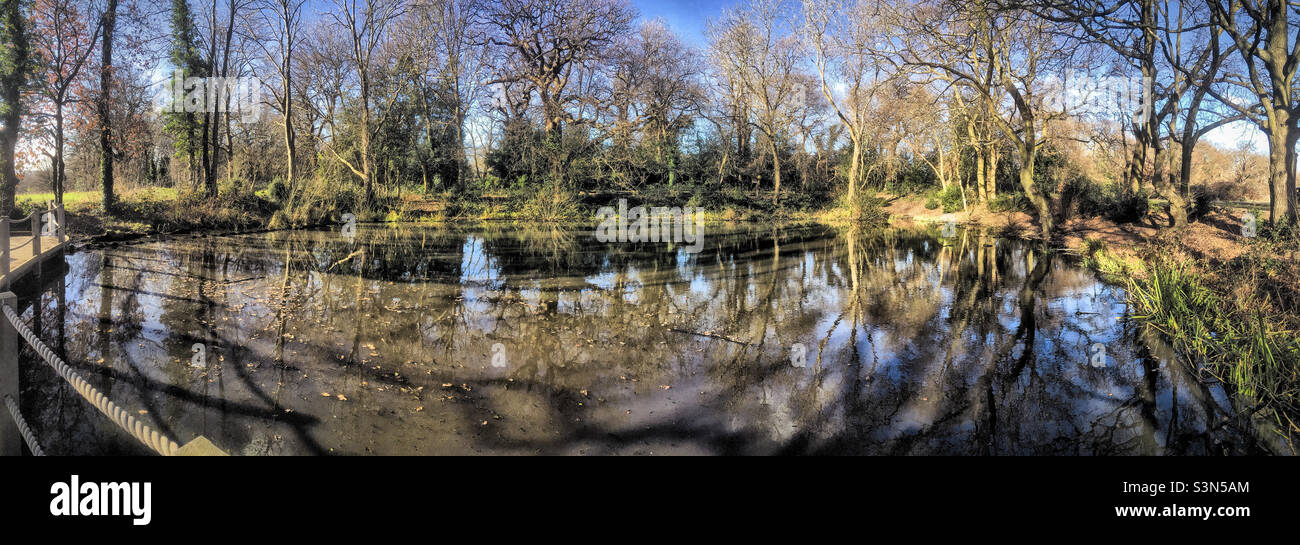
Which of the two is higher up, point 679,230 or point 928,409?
point 679,230

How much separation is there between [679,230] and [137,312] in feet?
62.3

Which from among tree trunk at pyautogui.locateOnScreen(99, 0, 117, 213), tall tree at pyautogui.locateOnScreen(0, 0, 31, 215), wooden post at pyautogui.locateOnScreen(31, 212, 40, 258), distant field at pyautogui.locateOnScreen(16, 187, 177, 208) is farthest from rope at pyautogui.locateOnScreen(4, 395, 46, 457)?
distant field at pyautogui.locateOnScreen(16, 187, 177, 208)

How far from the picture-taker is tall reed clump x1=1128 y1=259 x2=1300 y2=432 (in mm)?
5105

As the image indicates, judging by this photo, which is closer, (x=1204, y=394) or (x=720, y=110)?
(x=1204, y=394)

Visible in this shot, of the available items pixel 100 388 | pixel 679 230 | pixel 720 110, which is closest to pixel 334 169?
pixel 679 230

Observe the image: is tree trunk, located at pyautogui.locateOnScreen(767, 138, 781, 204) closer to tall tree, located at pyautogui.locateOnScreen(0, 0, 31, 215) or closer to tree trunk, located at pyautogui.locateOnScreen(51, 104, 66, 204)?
tree trunk, located at pyautogui.locateOnScreen(51, 104, 66, 204)

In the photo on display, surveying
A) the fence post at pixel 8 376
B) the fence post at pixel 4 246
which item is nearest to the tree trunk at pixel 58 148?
the fence post at pixel 4 246

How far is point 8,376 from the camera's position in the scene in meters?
3.45

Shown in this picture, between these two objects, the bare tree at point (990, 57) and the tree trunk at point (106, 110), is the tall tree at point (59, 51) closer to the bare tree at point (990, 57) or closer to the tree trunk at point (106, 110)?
the tree trunk at point (106, 110)

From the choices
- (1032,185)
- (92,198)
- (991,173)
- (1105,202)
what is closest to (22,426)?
(1032,185)

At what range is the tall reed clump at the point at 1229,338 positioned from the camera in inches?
201

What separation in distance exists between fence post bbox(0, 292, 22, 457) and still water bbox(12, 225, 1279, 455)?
0.66 metres
